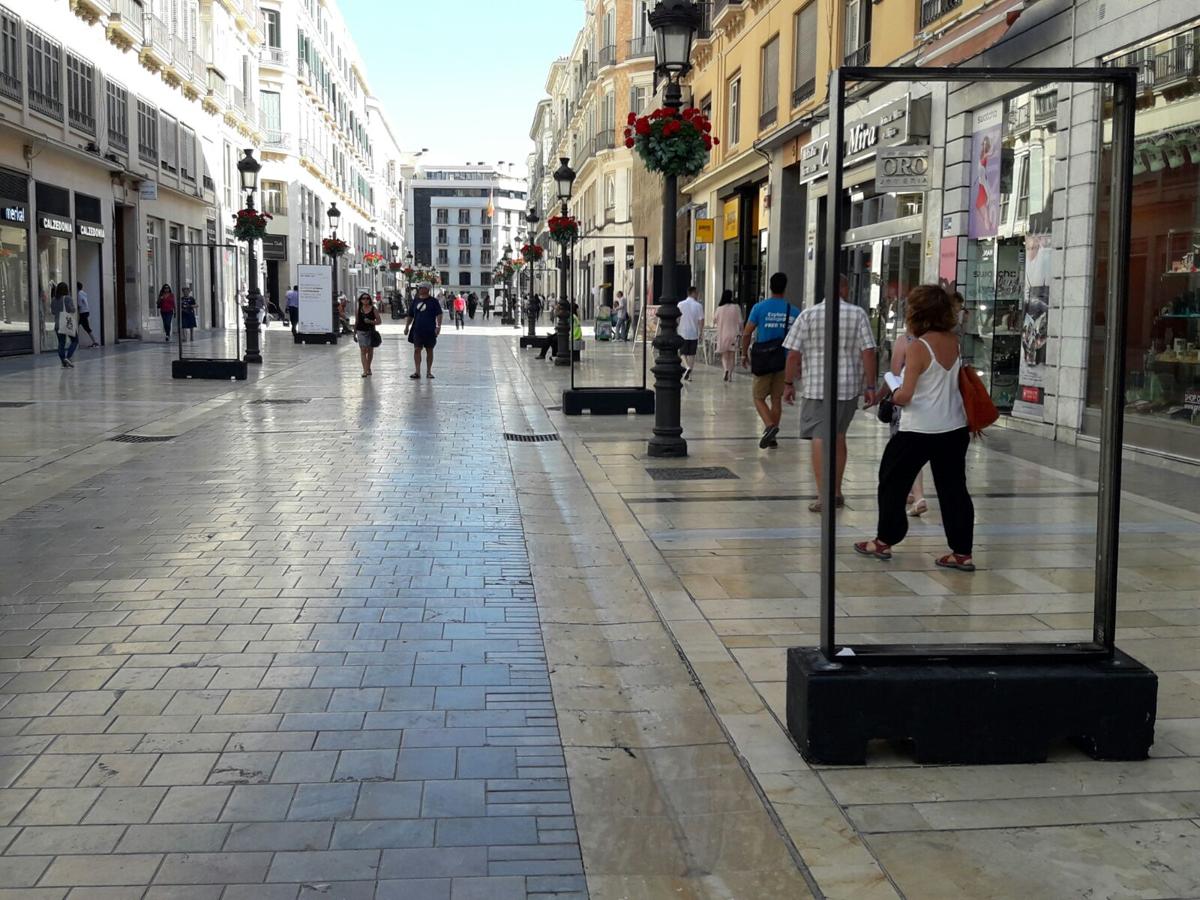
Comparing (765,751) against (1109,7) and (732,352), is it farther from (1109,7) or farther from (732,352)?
(732,352)

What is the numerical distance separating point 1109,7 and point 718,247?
18.1 metres

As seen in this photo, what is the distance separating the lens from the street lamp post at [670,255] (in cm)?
1071

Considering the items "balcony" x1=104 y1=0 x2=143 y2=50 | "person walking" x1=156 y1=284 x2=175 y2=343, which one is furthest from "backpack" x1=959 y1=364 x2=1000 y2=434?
"person walking" x1=156 y1=284 x2=175 y2=343

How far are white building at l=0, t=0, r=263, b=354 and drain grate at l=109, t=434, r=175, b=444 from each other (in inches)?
397

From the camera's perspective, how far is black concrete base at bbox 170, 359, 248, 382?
20438mm

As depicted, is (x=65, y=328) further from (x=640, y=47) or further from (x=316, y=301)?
(x=640, y=47)

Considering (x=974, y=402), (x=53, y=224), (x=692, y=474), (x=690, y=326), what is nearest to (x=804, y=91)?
(x=690, y=326)

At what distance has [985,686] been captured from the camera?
3910 millimetres

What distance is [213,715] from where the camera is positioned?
4.36m

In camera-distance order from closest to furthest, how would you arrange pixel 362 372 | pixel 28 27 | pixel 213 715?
pixel 213 715 → pixel 362 372 → pixel 28 27

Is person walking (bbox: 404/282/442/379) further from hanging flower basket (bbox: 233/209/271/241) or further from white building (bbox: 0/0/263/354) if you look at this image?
hanging flower basket (bbox: 233/209/271/241)

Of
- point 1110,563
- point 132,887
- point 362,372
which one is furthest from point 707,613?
point 362,372

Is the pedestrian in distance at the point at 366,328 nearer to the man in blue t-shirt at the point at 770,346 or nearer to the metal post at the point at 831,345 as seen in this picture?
the man in blue t-shirt at the point at 770,346

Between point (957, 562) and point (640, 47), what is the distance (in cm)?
4775
